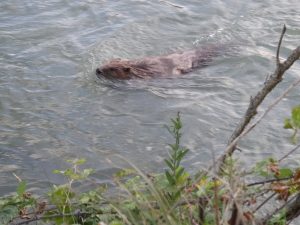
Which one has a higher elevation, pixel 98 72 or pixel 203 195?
pixel 203 195

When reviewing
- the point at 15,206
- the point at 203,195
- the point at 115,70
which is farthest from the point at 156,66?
the point at 203,195

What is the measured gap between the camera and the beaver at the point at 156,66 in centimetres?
610

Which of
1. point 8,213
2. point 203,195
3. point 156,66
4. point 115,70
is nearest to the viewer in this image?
point 203,195

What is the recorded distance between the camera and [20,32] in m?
7.19

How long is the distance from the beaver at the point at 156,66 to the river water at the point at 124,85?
99 millimetres

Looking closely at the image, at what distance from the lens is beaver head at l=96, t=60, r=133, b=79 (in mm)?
A: 6074

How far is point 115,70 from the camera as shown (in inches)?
239

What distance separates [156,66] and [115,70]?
480mm

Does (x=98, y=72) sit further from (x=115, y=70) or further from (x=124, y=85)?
(x=124, y=85)

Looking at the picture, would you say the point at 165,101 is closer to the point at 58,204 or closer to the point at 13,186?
A: the point at 13,186

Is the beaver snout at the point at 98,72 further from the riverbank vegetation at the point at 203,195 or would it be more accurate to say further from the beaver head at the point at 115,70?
the riverbank vegetation at the point at 203,195

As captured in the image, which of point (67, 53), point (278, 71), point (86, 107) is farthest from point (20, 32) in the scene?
point (278, 71)

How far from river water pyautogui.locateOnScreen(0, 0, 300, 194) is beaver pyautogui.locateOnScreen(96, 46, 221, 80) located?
0.10 m

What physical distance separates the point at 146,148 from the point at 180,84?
141 centimetres
